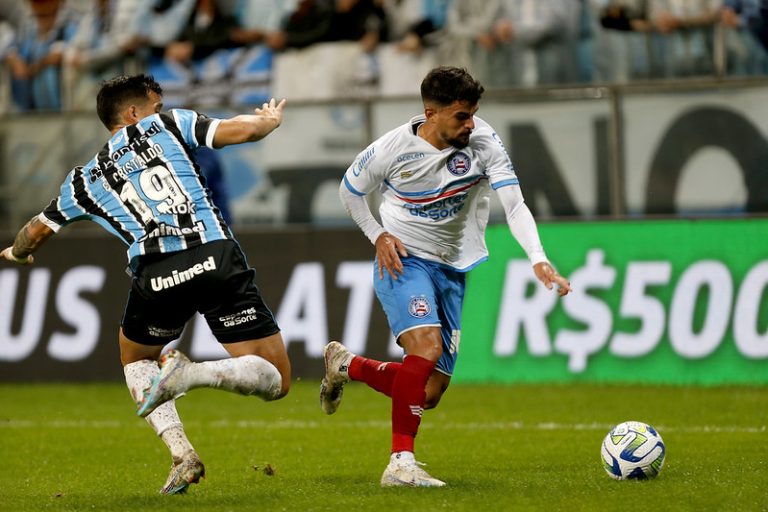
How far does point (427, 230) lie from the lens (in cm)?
753

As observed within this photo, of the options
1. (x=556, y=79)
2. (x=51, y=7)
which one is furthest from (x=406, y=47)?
(x=51, y=7)

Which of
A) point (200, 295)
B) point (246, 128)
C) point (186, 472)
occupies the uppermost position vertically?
point (246, 128)

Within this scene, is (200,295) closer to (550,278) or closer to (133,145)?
(133,145)

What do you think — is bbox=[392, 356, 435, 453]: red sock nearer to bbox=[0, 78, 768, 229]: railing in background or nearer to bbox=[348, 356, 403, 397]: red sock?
bbox=[348, 356, 403, 397]: red sock

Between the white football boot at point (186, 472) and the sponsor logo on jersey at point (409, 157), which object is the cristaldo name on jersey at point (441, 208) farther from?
the white football boot at point (186, 472)

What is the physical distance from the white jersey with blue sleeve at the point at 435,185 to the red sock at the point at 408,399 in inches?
30.3

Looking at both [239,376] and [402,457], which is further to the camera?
[402,457]

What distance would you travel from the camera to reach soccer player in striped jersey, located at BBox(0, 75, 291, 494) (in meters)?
6.75

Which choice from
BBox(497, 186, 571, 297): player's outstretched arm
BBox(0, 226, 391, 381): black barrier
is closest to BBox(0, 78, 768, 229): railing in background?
BBox(0, 226, 391, 381): black barrier

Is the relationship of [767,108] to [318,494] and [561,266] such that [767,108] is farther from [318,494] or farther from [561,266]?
[318,494]

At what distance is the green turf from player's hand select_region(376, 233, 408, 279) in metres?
1.16

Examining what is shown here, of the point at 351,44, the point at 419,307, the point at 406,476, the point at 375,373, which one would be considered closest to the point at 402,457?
the point at 406,476

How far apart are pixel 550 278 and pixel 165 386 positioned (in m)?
1.92

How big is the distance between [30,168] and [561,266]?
227 inches
